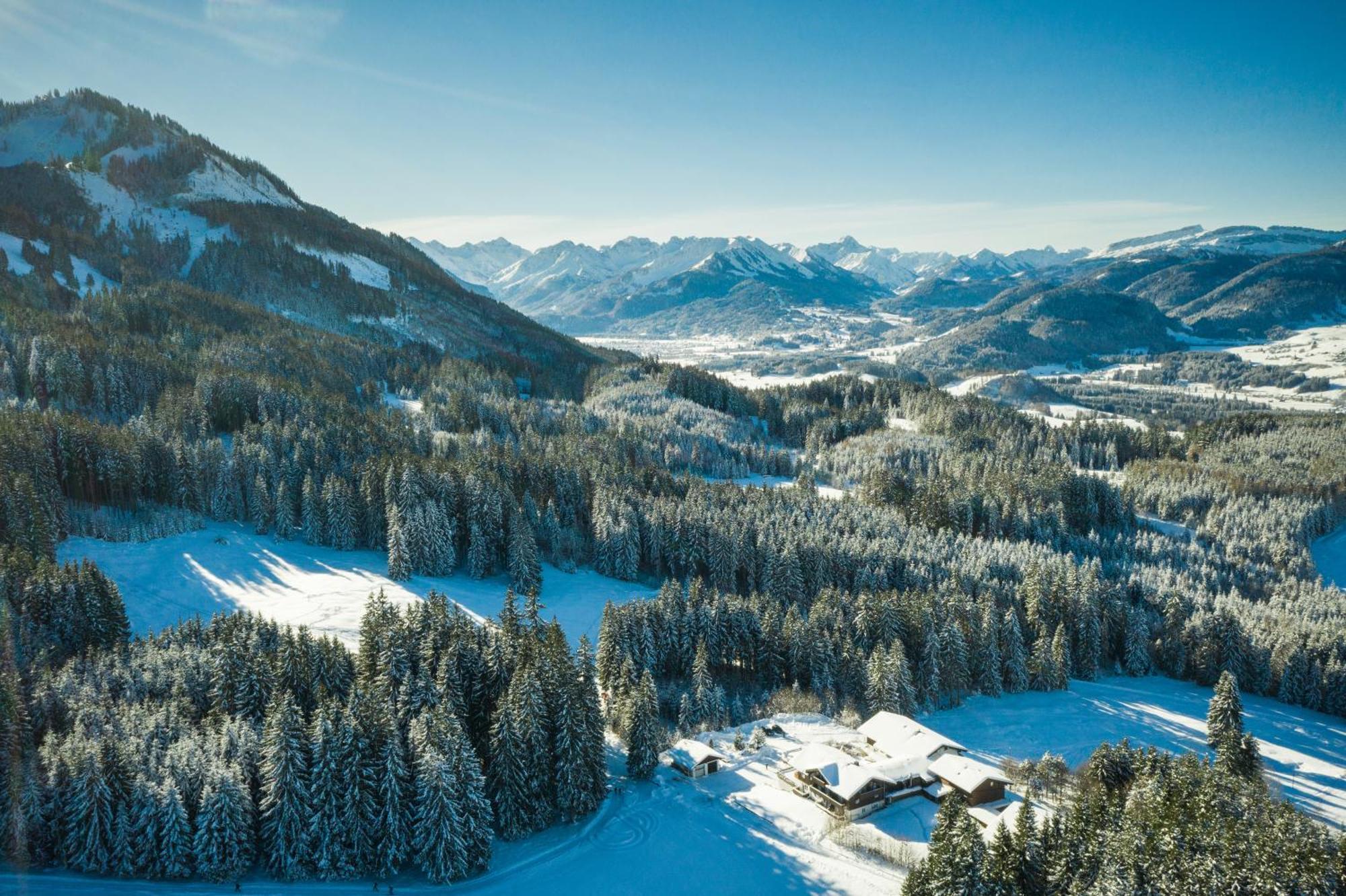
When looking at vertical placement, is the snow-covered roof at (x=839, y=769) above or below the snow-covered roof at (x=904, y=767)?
above

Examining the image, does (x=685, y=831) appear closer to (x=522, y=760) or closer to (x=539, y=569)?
(x=522, y=760)

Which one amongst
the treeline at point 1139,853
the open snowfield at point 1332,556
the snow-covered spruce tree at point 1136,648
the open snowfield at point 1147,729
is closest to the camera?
the treeline at point 1139,853

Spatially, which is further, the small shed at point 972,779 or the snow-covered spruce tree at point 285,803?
the small shed at point 972,779

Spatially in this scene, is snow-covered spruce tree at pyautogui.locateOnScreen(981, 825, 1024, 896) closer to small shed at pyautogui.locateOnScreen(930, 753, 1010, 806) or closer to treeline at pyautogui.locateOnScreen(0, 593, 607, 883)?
small shed at pyautogui.locateOnScreen(930, 753, 1010, 806)

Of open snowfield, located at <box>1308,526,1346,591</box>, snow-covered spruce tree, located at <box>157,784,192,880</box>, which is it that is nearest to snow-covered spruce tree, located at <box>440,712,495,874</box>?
snow-covered spruce tree, located at <box>157,784,192,880</box>

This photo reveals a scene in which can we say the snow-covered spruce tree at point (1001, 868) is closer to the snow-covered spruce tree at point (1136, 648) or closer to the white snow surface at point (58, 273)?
the snow-covered spruce tree at point (1136, 648)

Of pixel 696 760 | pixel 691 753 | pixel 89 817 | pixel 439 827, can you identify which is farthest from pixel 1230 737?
pixel 89 817

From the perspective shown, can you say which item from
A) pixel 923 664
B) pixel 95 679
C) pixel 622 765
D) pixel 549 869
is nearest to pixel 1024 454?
pixel 923 664

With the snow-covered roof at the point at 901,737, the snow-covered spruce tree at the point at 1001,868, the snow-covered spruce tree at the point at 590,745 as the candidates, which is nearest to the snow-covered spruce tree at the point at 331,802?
the snow-covered spruce tree at the point at 590,745
